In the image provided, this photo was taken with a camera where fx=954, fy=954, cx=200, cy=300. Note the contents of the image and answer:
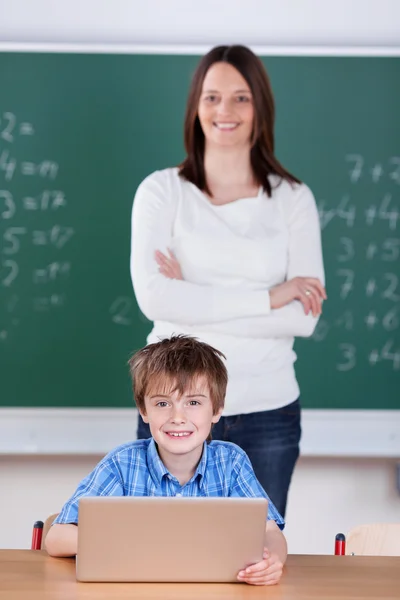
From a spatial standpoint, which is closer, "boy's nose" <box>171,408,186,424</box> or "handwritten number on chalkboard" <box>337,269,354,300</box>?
"boy's nose" <box>171,408,186,424</box>

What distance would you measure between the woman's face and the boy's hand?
170 cm

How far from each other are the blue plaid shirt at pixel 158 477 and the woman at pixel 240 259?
794 mm

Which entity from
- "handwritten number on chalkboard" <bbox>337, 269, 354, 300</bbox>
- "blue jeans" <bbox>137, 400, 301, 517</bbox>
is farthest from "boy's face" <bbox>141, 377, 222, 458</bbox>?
"handwritten number on chalkboard" <bbox>337, 269, 354, 300</bbox>

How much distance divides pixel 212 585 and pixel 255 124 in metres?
1.79

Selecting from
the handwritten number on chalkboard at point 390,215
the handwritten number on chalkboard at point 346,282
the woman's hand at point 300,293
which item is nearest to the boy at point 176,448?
the woman's hand at point 300,293

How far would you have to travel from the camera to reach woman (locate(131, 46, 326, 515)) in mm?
2938

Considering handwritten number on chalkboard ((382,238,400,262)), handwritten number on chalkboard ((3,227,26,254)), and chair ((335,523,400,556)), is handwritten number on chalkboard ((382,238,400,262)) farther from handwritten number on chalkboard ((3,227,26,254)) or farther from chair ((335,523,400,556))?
chair ((335,523,400,556))

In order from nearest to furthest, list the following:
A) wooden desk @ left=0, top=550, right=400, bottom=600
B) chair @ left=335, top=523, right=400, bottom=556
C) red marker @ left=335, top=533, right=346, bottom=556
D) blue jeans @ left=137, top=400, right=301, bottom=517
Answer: wooden desk @ left=0, top=550, right=400, bottom=600 → red marker @ left=335, top=533, right=346, bottom=556 → chair @ left=335, top=523, right=400, bottom=556 → blue jeans @ left=137, top=400, right=301, bottom=517

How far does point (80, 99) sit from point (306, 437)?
158 centimetres

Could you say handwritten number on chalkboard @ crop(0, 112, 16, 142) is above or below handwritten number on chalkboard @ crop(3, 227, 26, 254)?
above

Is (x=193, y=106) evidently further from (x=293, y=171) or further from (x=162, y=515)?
(x=162, y=515)

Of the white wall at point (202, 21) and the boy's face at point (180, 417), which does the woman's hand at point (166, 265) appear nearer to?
the boy's face at point (180, 417)

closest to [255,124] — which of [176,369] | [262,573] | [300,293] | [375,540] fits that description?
[300,293]

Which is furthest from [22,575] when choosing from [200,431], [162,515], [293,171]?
[293,171]
